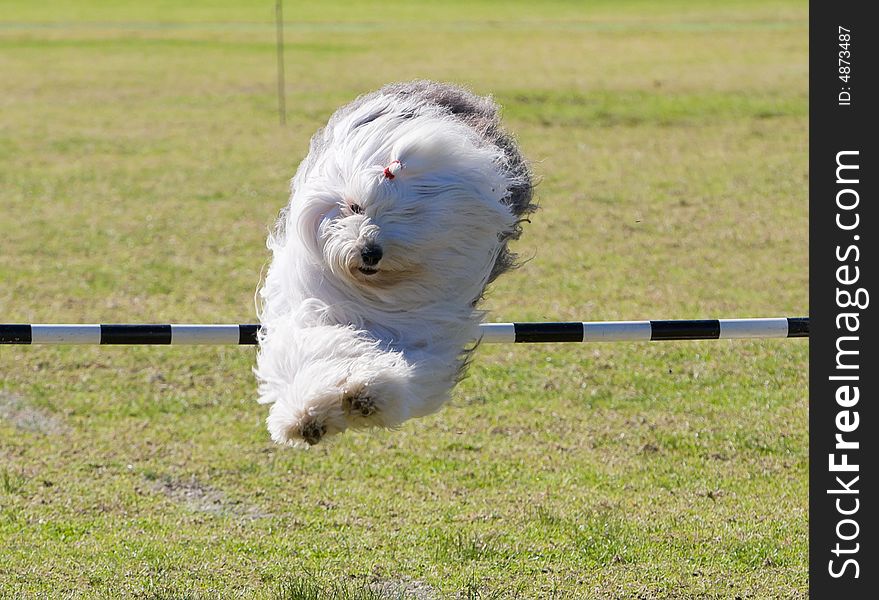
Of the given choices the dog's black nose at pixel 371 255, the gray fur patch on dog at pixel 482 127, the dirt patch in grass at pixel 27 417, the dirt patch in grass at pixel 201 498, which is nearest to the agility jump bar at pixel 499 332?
the gray fur patch on dog at pixel 482 127

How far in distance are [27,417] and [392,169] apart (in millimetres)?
3214

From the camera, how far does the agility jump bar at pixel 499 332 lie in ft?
15.3

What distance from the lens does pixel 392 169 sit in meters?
3.96

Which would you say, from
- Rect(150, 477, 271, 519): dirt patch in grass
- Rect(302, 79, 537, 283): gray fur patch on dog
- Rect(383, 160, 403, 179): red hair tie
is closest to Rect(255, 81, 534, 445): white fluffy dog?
Rect(383, 160, 403, 179): red hair tie

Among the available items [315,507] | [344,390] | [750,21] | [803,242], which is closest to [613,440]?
[315,507]

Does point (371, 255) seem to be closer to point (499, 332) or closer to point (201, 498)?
point (499, 332)

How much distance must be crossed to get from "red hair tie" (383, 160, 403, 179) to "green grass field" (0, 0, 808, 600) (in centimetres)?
152

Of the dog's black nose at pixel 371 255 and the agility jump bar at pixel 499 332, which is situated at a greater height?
the dog's black nose at pixel 371 255

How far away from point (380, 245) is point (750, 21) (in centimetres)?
2713

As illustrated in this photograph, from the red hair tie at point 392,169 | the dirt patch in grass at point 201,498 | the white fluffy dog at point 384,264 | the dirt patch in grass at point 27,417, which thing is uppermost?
the red hair tie at point 392,169

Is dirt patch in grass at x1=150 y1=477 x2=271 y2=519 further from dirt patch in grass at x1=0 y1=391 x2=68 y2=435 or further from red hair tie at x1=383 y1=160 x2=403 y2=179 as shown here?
red hair tie at x1=383 y1=160 x2=403 y2=179

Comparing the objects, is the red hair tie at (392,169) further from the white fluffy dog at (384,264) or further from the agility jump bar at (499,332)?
the agility jump bar at (499,332)

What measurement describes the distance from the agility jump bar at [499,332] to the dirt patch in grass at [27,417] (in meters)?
1.36
